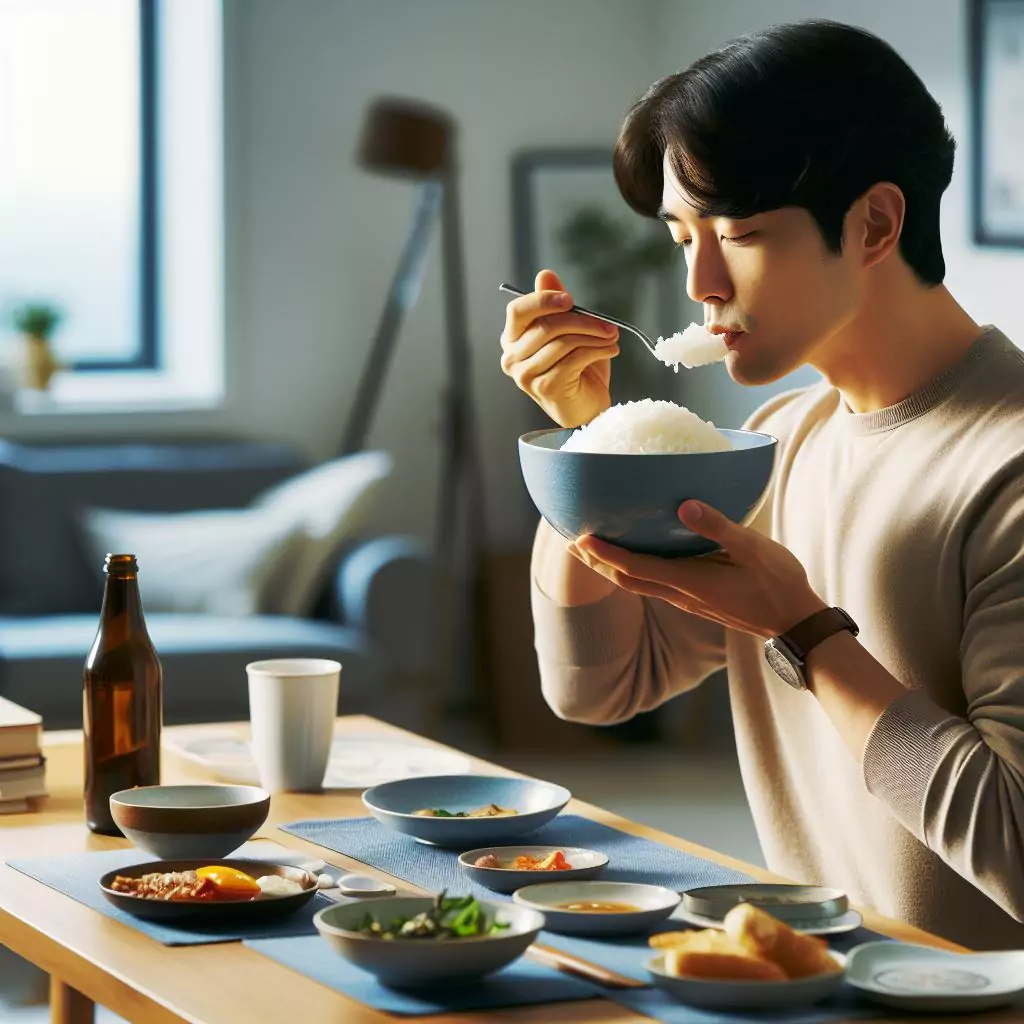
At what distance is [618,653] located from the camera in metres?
1.77

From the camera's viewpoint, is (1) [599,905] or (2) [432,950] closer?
(2) [432,950]

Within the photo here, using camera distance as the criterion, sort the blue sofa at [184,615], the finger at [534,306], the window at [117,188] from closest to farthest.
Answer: the finger at [534,306], the blue sofa at [184,615], the window at [117,188]

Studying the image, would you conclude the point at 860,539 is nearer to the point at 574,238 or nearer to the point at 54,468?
the point at 54,468

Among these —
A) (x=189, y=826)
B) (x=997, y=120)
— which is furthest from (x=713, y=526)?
(x=997, y=120)

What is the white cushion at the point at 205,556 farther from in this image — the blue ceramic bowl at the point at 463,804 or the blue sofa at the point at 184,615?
the blue ceramic bowl at the point at 463,804

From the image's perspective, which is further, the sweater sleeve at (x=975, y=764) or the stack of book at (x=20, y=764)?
the stack of book at (x=20, y=764)

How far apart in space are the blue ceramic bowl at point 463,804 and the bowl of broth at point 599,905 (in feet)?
0.68

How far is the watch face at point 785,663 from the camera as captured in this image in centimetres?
138

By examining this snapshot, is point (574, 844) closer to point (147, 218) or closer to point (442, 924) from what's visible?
point (442, 924)

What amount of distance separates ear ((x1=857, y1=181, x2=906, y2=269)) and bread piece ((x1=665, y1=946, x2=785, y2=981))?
27.5 inches

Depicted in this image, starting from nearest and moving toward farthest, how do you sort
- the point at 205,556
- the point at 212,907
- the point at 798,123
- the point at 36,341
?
1. the point at 212,907
2. the point at 798,123
3. the point at 205,556
4. the point at 36,341

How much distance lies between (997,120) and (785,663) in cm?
299

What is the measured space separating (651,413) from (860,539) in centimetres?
28

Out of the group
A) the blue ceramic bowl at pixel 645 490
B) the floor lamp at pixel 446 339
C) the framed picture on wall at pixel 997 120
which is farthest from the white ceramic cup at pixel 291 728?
the floor lamp at pixel 446 339
